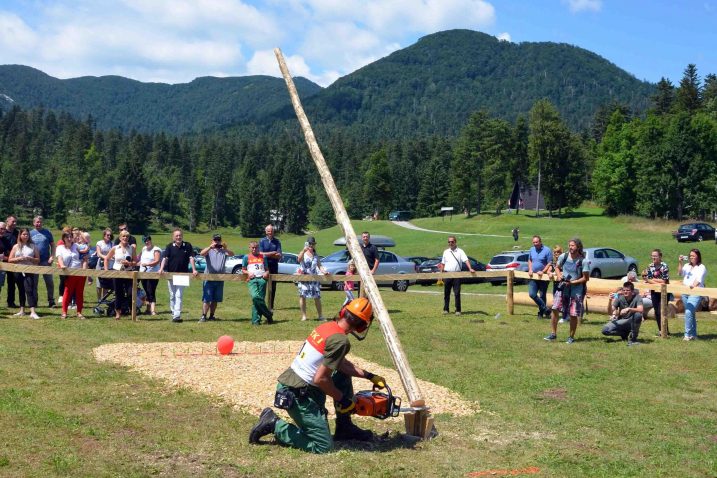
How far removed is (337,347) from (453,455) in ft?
5.27

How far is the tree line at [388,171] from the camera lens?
8556cm

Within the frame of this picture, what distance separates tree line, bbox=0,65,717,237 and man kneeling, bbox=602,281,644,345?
70508 mm

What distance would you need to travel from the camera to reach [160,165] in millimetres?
176750

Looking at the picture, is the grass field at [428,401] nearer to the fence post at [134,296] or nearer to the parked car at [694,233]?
the fence post at [134,296]

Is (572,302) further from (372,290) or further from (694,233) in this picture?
(694,233)

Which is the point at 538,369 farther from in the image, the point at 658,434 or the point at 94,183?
the point at 94,183

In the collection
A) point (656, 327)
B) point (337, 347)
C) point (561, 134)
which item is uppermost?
point (561, 134)

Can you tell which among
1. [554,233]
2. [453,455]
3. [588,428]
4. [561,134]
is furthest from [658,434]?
[561,134]

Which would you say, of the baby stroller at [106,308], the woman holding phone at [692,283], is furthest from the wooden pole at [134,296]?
the woman holding phone at [692,283]

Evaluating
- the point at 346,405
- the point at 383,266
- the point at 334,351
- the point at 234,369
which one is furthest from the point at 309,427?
the point at 383,266

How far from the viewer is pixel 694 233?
55156 mm

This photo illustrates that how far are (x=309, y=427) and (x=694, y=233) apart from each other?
5317 centimetres

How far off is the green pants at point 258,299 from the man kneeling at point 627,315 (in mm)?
7159

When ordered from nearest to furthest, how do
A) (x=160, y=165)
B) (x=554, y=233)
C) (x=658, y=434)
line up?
(x=658, y=434), (x=554, y=233), (x=160, y=165)
